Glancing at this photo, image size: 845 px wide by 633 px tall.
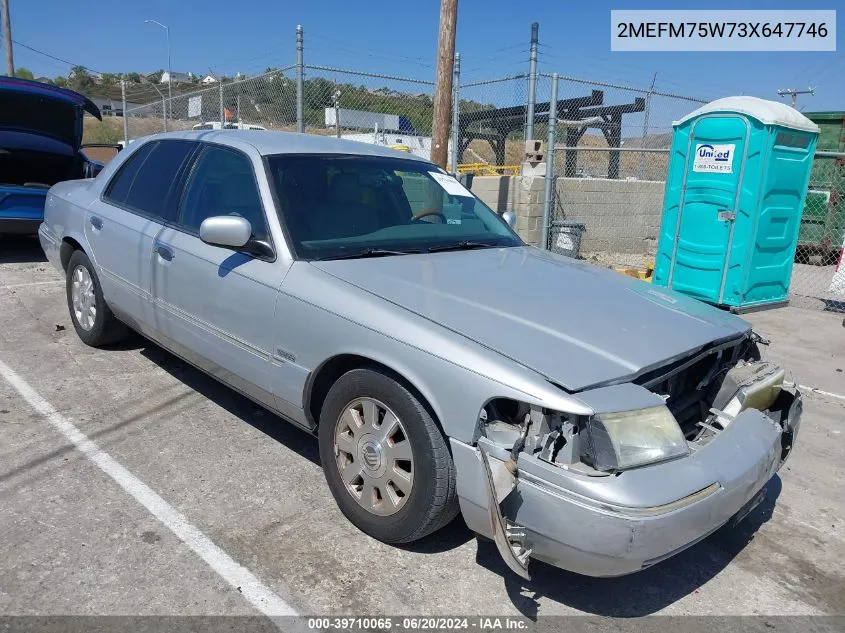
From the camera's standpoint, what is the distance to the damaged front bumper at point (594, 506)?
7.27 ft

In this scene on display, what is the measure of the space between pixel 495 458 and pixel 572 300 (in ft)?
3.25

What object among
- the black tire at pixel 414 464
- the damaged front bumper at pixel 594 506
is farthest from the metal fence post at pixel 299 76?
the damaged front bumper at pixel 594 506

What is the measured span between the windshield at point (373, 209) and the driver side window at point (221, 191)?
0.52 ft

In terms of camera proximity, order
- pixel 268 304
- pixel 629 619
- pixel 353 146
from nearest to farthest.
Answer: pixel 629 619
pixel 268 304
pixel 353 146

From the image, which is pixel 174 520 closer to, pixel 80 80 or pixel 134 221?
pixel 134 221

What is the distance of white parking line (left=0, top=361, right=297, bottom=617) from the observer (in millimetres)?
2574

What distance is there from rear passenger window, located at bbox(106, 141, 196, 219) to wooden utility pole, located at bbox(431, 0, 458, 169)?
4203mm

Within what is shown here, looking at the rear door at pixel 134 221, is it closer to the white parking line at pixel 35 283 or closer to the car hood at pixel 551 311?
the car hood at pixel 551 311

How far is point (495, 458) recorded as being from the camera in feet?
7.79

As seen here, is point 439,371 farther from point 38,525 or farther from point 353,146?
point 353,146

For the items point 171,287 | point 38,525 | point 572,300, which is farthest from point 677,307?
point 38,525

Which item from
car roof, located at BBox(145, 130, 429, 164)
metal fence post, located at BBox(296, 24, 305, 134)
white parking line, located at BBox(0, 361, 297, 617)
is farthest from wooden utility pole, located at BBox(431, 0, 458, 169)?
white parking line, located at BBox(0, 361, 297, 617)

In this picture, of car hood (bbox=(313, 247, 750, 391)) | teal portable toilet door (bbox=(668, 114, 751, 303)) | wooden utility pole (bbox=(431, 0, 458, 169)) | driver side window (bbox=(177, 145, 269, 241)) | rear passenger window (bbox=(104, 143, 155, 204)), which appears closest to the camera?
car hood (bbox=(313, 247, 750, 391))

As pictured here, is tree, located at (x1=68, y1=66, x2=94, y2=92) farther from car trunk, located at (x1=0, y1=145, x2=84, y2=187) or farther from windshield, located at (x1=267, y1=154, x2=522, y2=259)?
windshield, located at (x1=267, y1=154, x2=522, y2=259)
